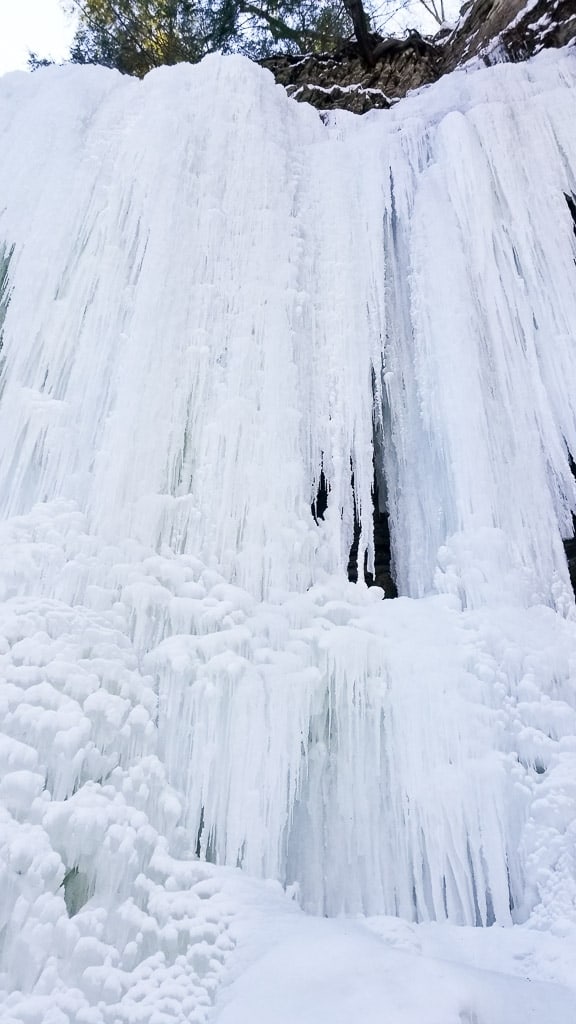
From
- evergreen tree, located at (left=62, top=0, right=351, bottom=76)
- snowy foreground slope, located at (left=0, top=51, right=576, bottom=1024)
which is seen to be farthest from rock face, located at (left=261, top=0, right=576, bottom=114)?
evergreen tree, located at (left=62, top=0, right=351, bottom=76)

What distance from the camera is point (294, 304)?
4277 millimetres

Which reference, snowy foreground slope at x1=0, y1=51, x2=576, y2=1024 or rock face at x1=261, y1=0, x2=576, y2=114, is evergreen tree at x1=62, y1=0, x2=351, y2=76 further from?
snowy foreground slope at x1=0, y1=51, x2=576, y2=1024

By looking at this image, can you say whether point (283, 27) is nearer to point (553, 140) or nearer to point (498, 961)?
point (553, 140)

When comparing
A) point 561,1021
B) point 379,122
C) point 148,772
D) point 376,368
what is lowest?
point 148,772

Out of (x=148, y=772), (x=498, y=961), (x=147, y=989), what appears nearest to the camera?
(x=147, y=989)

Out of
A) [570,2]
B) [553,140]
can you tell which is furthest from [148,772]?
[570,2]

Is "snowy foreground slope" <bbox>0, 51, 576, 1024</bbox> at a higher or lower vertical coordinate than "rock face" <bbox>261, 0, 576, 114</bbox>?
lower

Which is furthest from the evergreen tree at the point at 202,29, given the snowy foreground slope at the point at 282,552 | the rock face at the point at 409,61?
the snowy foreground slope at the point at 282,552

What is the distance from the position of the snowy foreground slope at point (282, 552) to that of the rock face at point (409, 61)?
0.59m

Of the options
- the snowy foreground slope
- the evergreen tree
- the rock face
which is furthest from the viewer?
the evergreen tree

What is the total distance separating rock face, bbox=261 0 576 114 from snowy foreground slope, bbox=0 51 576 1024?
23.3 inches

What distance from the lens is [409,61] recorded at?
5906mm

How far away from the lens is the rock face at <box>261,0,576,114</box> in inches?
203

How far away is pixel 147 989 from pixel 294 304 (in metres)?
3.37
